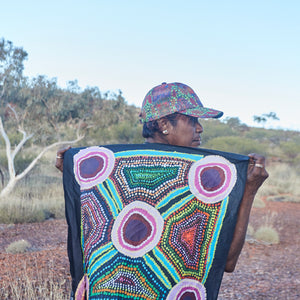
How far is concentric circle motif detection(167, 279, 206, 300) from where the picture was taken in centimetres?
197

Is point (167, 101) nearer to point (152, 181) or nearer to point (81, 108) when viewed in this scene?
point (152, 181)

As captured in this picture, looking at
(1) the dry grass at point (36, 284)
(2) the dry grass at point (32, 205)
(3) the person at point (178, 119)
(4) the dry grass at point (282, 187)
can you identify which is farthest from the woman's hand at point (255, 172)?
(4) the dry grass at point (282, 187)

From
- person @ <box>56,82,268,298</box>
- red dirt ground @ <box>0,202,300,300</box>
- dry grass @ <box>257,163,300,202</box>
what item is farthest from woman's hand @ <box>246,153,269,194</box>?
dry grass @ <box>257,163,300,202</box>

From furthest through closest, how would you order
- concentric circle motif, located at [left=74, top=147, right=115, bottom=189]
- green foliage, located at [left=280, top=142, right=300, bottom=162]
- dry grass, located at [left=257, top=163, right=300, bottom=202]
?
1. green foliage, located at [left=280, top=142, right=300, bottom=162]
2. dry grass, located at [left=257, top=163, right=300, bottom=202]
3. concentric circle motif, located at [left=74, top=147, right=115, bottom=189]

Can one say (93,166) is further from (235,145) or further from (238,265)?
(235,145)

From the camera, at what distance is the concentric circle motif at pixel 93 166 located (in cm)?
218

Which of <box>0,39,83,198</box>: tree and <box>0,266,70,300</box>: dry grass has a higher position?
<box>0,39,83,198</box>: tree

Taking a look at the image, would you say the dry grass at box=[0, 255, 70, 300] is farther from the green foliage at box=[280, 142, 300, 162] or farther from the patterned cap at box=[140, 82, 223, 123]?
the green foliage at box=[280, 142, 300, 162]

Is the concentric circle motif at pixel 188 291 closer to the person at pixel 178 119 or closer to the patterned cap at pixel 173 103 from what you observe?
the person at pixel 178 119

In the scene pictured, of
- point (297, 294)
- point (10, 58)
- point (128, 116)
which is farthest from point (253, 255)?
point (10, 58)

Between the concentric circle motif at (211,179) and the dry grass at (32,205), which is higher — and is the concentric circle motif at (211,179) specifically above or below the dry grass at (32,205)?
above

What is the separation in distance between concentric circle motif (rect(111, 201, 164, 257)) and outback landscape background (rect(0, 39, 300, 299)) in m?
2.11

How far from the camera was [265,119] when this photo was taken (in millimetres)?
52688

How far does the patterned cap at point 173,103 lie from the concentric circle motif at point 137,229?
0.56 m
